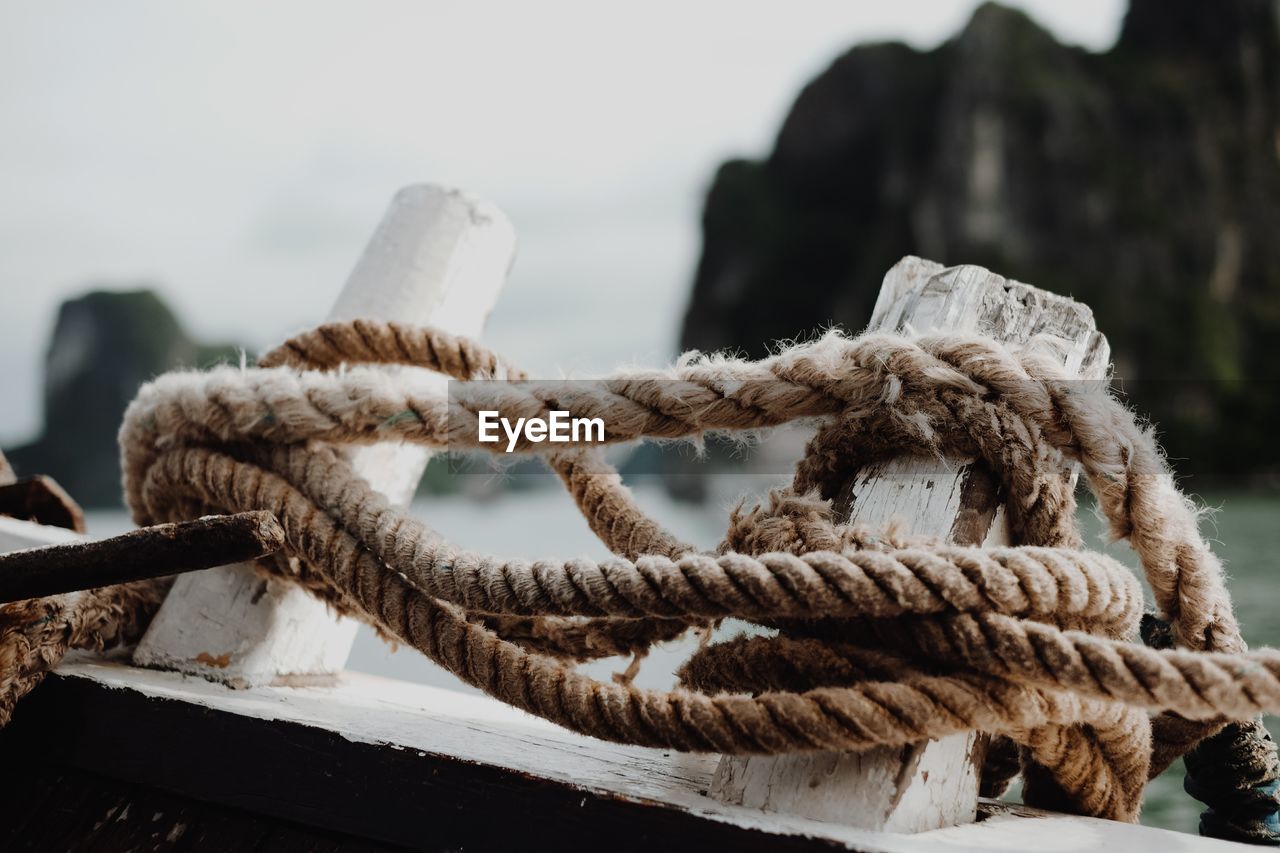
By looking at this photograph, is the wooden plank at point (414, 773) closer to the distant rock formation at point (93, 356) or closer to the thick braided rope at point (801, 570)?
the thick braided rope at point (801, 570)

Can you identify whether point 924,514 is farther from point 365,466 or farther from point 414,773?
point 365,466

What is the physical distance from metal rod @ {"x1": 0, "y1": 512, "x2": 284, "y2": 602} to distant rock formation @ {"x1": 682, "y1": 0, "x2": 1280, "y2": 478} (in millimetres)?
32821

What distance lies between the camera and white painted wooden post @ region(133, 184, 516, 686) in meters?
1.21

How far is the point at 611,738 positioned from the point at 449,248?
36.6 inches

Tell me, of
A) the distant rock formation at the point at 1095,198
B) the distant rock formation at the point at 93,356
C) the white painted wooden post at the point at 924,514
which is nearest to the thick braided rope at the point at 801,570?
the white painted wooden post at the point at 924,514

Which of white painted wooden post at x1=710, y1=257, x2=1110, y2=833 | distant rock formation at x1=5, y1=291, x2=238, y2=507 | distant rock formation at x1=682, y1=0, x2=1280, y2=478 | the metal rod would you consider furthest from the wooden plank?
distant rock formation at x1=682, y1=0, x2=1280, y2=478

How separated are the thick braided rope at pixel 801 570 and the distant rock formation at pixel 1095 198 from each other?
32.3m

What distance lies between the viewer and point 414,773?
885 millimetres

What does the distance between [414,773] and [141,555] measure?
0.32 m

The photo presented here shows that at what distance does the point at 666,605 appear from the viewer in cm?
87

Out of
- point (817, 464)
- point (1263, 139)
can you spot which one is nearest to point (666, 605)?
point (817, 464)

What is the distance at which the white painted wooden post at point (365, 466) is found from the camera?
47.7 inches

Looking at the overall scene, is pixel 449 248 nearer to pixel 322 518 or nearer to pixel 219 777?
pixel 322 518

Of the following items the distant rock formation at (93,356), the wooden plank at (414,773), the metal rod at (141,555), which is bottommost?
the distant rock formation at (93,356)
